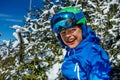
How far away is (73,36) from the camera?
14.3ft

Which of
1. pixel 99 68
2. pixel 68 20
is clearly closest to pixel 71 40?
pixel 68 20

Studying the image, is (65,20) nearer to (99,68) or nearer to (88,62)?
(88,62)

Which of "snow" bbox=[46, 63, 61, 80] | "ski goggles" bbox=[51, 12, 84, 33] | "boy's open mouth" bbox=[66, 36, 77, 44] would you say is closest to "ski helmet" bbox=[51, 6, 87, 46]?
"ski goggles" bbox=[51, 12, 84, 33]

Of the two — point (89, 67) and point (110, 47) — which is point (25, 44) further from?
point (110, 47)

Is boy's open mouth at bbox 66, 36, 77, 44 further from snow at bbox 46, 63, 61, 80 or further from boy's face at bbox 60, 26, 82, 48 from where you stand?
snow at bbox 46, 63, 61, 80

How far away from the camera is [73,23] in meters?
4.43

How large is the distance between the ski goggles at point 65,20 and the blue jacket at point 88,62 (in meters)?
0.21

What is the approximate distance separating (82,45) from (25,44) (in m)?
0.71

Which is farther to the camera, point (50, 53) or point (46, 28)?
point (46, 28)

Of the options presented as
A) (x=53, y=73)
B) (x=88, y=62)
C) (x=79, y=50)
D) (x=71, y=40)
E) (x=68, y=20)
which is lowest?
(x=53, y=73)

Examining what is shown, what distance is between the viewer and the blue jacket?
3.95 meters

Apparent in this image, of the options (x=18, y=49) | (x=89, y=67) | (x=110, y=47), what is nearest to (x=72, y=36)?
(x=89, y=67)

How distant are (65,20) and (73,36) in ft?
0.76

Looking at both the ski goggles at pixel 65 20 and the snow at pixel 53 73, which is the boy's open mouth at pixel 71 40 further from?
the snow at pixel 53 73
